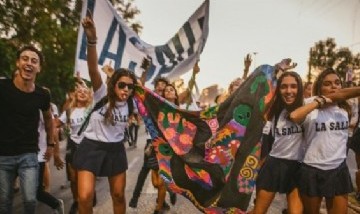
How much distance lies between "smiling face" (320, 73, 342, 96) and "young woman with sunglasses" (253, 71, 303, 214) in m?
0.25

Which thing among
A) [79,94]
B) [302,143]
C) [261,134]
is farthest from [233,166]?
[79,94]

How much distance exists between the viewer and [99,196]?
6.95m

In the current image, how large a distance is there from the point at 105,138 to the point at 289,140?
2014 mm

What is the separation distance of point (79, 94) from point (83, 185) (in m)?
2.63

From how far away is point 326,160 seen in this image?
154 inches

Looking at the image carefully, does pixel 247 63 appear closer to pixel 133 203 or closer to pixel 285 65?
pixel 285 65

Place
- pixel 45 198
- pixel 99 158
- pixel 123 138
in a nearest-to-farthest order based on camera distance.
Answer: pixel 99 158, pixel 123 138, pixel 45 198

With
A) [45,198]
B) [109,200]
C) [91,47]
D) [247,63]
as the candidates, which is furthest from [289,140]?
[109,200]

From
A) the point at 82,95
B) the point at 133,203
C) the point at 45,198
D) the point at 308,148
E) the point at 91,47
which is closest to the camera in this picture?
the point at 308,148

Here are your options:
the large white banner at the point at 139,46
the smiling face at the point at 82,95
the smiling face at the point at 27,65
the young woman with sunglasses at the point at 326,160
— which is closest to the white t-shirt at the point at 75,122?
the smiling face at the point at 82,95

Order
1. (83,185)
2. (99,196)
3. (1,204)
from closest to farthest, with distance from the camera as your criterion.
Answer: (1,204) → (83,185) → (99,196)

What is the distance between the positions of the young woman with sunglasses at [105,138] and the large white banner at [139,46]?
5.74 feet

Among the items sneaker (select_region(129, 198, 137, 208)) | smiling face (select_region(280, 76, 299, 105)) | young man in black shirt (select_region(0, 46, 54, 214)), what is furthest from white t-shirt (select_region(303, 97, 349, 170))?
sneaker (select_region(129, 198, 137, 208))

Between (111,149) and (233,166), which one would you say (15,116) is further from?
(233,166)
